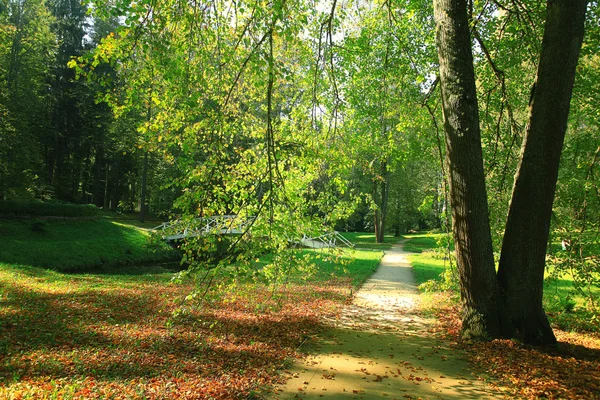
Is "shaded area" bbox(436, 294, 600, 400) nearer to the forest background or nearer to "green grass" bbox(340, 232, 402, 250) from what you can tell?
the forest background

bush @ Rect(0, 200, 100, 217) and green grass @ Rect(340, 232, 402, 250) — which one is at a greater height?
bush @ Rect(0, 200, 100, 217)

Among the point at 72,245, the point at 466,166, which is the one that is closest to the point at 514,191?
the point at 466,166

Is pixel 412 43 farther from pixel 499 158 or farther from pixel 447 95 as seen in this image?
pixel 447 95

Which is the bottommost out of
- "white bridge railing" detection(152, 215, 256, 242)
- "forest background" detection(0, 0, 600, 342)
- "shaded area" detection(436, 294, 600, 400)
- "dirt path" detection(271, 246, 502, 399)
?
"dirt path" detection(271, 246, 502, 399)

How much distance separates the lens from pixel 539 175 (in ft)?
16.5

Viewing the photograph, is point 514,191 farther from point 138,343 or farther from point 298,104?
point 138,343

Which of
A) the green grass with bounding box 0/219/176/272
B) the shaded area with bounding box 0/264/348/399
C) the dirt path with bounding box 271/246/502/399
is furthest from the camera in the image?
the green grass with bounding box 0/219/176/272

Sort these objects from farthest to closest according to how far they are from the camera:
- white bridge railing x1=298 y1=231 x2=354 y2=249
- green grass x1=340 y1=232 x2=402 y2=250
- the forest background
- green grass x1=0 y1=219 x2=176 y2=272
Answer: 1. green grass x1=340 y1=232 x2=402 y2=250
2. green grass x1=0 y1=219 x2=176 y2=272
3. white bridge railing x1=298 y1=231 x2=354 y2=249
4. the forest background

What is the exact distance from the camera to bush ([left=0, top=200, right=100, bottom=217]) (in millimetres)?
18453

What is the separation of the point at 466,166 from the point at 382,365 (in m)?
2.91

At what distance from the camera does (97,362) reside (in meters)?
4.64

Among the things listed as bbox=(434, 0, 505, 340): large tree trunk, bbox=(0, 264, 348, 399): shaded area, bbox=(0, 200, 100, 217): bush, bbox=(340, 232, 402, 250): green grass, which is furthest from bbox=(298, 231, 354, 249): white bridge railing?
bbox=(0, 200, 100, 217): bush

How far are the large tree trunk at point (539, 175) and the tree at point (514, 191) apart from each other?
0.01 meters

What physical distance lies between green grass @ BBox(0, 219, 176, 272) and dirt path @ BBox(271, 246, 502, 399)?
924cm
